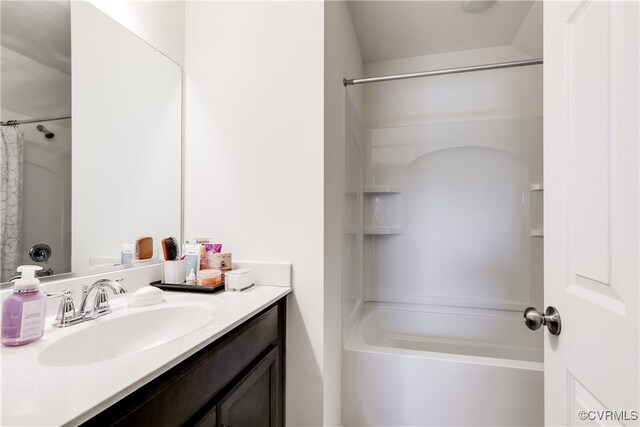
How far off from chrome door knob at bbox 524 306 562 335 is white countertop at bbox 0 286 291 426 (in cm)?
80

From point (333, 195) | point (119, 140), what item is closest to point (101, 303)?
point (119, 140)

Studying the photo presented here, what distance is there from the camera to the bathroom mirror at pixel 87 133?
874 mm

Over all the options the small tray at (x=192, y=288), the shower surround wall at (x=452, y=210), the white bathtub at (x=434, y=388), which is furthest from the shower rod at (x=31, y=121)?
the white bathtub at (x=434, y=388)

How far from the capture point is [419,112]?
7.99 ft

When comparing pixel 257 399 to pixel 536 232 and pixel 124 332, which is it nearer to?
pixel 124 332

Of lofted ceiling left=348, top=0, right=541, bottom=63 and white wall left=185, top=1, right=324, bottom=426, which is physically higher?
lofted ceiling left=348, top=0, right=541, bottom=63

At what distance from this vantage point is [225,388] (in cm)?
83

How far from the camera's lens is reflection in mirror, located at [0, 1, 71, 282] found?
32.7 inches

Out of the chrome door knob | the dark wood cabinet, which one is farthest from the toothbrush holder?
the chrome door knob

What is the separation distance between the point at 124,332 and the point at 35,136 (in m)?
0.61

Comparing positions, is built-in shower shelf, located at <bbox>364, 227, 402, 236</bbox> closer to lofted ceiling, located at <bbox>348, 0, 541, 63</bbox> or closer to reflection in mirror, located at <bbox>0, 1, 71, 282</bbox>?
lofted ceiling, located at <bbox>348, 0, 541, 63</bbox>
